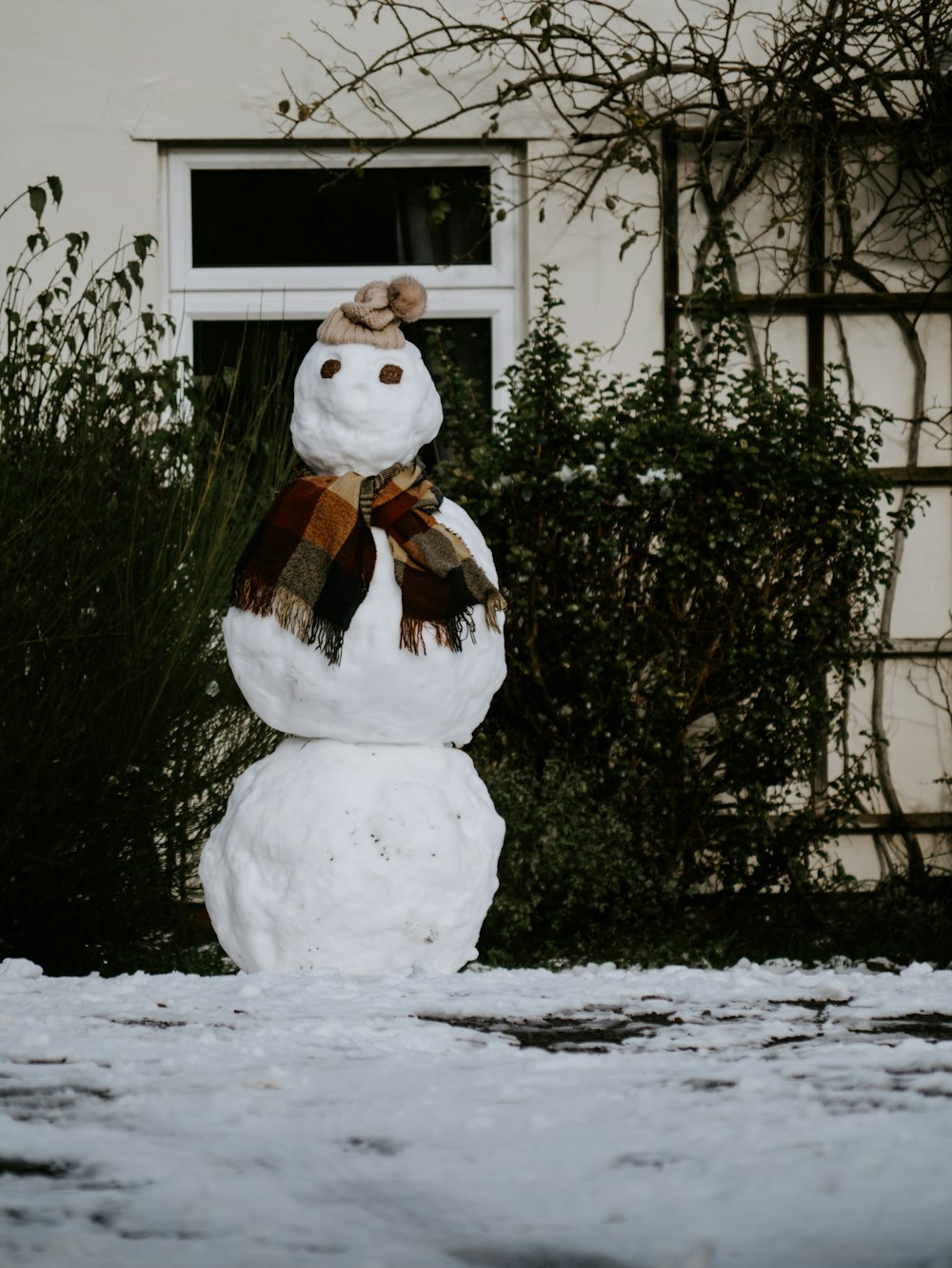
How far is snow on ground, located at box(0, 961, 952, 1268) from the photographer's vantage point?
1.07 metres

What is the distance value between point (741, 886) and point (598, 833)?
104cm

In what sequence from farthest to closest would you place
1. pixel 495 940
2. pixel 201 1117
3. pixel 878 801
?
pixel 878 801 < pixel 495 940 < pixel 201 1117

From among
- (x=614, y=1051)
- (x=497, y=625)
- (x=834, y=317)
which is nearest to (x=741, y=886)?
(x=834, y=317)

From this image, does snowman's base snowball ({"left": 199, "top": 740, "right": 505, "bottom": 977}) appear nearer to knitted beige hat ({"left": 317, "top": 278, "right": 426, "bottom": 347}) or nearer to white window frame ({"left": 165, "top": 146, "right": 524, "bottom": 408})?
knitted beige hat ({"left": 317, "top": 278, "right": 426, "bottom": 347})

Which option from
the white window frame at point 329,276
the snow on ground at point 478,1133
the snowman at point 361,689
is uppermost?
the white window frame at point 329,276

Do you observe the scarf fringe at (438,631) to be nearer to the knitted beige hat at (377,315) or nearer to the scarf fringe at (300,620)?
the scarf fringe at (300,620)

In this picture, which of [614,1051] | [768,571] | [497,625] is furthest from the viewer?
[768,571]

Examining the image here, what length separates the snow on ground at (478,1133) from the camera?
1069mm

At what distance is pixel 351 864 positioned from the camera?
2717mm

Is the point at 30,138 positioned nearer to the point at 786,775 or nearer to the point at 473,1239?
the point at 786,775

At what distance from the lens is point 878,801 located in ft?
18.5

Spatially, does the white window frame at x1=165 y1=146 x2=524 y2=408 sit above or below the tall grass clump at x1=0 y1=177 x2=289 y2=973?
above

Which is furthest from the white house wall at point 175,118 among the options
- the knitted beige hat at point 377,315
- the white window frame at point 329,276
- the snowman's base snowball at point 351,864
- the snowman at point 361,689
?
the snowman's base snowball at point 351,864

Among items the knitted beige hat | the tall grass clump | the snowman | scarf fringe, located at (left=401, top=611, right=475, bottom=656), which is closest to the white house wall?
the tall grass clump
